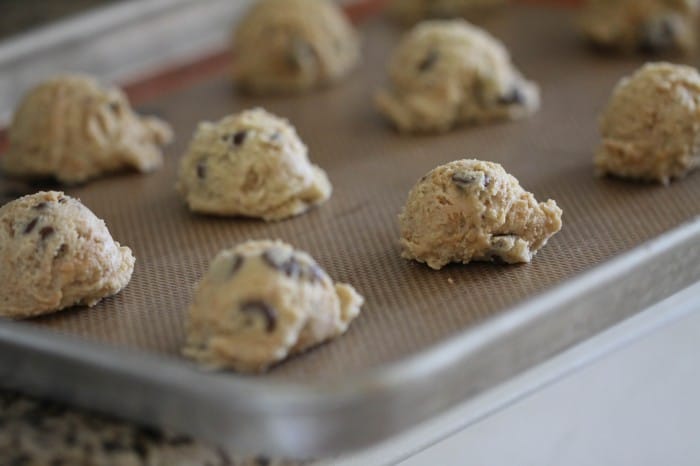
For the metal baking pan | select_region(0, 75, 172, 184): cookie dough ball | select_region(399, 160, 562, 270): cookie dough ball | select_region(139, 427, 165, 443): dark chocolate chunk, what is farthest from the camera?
select_region(0, 75, 172, 184): cookie dough ball

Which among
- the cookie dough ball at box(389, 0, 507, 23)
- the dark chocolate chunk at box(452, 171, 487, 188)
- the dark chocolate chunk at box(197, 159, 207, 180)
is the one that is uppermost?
the dark chocolate chunk at box(452, 171, 487, 188)

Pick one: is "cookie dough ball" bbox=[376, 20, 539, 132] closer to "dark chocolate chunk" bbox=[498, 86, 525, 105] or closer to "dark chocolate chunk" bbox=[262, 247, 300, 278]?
"dark chocolate chunk" bbox=[498, 86, 525, 105]

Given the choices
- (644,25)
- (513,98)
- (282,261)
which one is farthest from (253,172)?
(644,25)

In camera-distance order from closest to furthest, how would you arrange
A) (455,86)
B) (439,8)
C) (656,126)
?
(656,126), (455,86), (439,8)

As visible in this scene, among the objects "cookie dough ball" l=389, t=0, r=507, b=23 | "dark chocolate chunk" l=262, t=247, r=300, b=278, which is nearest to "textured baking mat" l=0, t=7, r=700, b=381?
"dark chocolate chunk" l=262, t=247, r=300, b=278

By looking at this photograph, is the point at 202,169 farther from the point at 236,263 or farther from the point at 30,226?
the point at 236,263

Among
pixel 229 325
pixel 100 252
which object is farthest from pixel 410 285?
pixel 100 252

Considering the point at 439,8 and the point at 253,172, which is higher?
the point at 253,172
